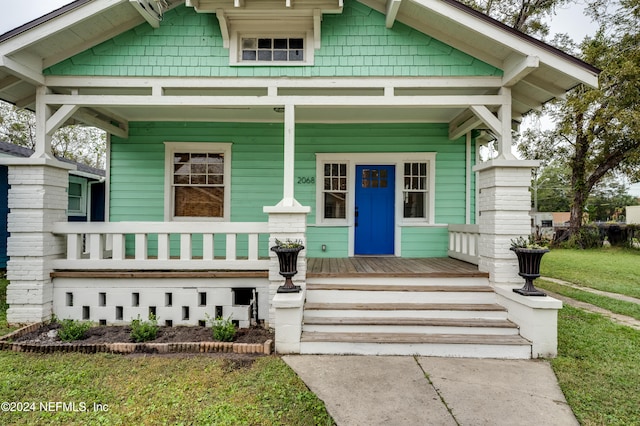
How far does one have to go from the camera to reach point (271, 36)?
494cm

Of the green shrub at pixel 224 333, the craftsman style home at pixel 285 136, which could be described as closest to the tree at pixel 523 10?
the craftsman style home at pixel 285 136

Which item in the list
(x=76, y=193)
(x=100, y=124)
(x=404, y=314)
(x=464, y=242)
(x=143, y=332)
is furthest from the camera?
(x=76, y=193)

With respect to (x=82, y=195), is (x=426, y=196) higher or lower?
lower

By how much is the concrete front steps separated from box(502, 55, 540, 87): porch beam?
2.65m

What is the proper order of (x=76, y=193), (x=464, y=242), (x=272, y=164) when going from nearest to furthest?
(x=464, y=242), (x=272, y=164), (x=76, y=193)

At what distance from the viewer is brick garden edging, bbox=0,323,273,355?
12.1ft

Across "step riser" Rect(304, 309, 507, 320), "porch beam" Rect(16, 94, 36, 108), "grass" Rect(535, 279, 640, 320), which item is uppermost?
"porch beam" Rect(16, 94, 36, 108)

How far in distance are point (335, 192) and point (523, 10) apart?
10.3 metres

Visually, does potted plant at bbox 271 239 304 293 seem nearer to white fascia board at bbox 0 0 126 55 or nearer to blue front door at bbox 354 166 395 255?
blue front door at bbox 354 166 395 255

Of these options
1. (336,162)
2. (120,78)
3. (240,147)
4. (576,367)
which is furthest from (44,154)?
(576,367)

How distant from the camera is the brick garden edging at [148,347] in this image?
3676 mm

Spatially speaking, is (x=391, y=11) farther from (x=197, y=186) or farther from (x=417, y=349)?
(x=197, y=186)

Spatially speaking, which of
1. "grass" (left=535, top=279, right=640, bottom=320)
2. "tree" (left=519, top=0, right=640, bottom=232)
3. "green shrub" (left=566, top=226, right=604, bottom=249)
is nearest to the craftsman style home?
"grass" (left=535, top=279, right=640, bottom=320)

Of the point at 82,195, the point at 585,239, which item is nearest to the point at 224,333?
the point at 82,195
